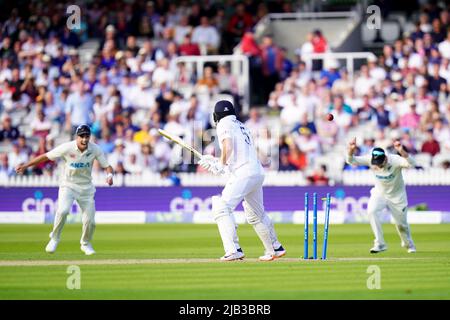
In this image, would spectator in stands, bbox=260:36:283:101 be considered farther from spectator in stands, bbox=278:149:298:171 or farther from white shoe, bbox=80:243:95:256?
white shoe, bbox=80:243:95:256

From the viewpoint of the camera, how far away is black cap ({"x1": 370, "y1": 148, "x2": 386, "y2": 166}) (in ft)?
54.6

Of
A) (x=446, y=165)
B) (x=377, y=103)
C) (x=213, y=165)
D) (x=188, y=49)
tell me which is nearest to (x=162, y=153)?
(x=188, y=49)

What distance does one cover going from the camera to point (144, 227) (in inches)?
941

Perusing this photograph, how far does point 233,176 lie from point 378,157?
334 centimetres

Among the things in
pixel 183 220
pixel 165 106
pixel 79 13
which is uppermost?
pixel 79 13

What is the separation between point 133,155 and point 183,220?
1988 mm

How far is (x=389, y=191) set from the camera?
16.9 meters

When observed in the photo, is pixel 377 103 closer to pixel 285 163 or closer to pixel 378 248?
pixel 285 163

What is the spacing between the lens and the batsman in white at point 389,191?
1664cm

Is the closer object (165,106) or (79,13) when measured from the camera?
(165,106)

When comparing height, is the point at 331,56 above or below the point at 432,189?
above
